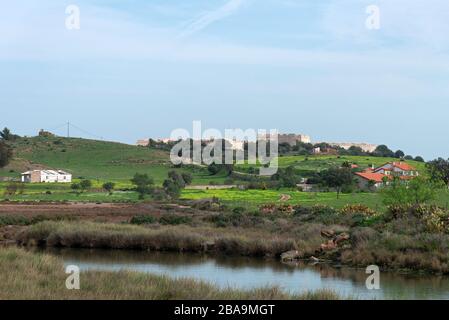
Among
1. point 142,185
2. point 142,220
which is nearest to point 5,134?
point 142,185

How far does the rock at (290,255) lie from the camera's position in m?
33.5

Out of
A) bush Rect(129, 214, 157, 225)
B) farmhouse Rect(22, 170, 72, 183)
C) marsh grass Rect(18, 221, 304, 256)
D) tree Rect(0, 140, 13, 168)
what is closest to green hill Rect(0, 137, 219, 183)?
tree Rect(0, 140, 13, 168)

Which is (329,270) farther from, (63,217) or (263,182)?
(263,182)

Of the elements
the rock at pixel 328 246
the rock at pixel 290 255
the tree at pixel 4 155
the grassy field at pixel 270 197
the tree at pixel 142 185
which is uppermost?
the tree at pixel 4 155

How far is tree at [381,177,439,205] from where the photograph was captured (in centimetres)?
4397

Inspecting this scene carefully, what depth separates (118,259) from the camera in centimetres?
3288

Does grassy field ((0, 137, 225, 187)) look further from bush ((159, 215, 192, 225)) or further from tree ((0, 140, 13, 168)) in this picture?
bush ((159, 215, 192, 225))

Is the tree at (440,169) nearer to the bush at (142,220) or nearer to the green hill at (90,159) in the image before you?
the bush at (142,220)

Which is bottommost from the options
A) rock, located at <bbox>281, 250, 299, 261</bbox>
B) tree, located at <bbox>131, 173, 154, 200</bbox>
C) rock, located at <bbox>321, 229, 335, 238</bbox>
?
rock, located at <bbox>281, 250, 299, 261</bbox>

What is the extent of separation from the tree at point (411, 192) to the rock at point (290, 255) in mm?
11851

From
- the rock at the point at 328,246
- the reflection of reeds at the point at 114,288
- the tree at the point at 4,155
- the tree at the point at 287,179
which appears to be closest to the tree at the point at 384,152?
the tree at the point at 287,179

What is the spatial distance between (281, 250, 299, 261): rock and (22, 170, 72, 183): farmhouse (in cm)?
7676

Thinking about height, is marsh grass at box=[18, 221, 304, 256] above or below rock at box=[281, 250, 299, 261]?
above

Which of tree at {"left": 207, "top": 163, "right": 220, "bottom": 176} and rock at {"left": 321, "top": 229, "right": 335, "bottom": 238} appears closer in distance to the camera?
rock at {"left": 321, "top": 229, "right": 335, "bottom": 238}
